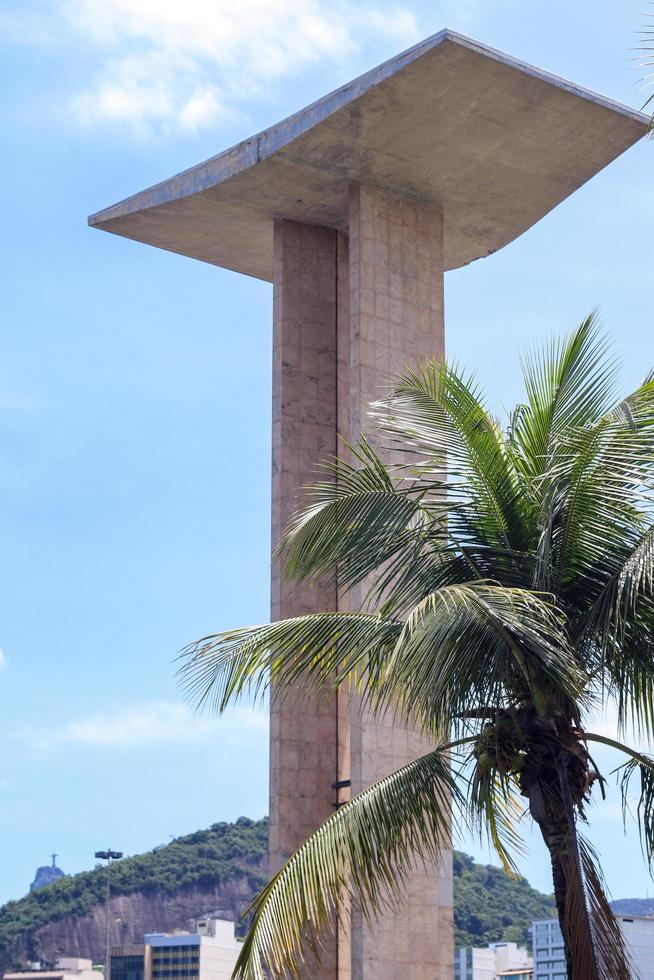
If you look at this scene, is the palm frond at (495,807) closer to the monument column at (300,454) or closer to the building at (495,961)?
the monument column at (300,454)

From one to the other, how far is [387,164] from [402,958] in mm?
11203

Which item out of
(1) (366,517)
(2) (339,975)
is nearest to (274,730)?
(2) (339,975)

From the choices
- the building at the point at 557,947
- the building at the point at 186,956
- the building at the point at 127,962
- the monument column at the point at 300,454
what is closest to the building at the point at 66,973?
the building at the point at 127,962

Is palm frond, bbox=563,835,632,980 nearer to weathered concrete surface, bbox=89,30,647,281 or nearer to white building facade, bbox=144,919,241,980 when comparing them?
weathered concrete surface, bbox=89,30,647,281

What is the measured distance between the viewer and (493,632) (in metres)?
11.0

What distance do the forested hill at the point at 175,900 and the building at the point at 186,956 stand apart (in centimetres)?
1315

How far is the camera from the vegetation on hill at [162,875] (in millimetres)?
123375

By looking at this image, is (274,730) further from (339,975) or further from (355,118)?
(355,118)

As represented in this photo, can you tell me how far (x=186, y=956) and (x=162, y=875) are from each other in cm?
2908

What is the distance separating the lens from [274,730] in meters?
21.4

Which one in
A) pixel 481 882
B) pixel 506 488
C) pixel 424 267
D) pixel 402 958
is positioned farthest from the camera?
pixel 481 882

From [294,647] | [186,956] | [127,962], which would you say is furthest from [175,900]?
[294,647]

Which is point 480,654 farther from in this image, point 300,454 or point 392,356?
point 300,454

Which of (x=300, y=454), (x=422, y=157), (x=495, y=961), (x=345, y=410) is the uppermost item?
(x=422, y=157)
